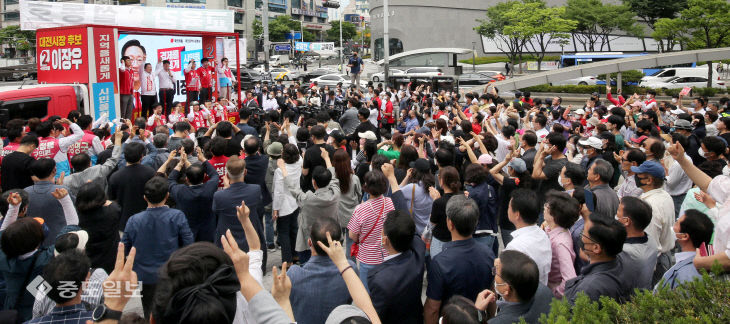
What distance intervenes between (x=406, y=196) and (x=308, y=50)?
2393 inches

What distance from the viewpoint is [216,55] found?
51.2 feet

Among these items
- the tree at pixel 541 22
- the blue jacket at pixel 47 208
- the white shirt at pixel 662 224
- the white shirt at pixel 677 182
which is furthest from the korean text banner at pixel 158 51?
the tree at pixel 541 22

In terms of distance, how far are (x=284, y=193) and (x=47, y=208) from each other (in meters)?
2.36

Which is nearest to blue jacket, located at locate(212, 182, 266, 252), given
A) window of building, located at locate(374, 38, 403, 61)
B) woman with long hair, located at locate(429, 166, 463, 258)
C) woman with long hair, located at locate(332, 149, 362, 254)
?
woman with long hair, located at locate(332, 149, 362, 254)

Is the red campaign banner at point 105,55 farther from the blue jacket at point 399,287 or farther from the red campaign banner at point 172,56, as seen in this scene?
the blue jacket at point 399,287

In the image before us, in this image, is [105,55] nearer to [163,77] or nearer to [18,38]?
[163,77]

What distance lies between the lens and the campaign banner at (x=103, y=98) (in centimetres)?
1137

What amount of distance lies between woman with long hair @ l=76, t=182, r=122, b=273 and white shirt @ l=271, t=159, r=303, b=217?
6.07 feet

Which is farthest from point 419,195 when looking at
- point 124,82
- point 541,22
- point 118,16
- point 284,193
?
point 541,22

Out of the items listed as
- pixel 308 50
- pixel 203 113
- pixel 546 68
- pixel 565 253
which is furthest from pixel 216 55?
pixel 308 50

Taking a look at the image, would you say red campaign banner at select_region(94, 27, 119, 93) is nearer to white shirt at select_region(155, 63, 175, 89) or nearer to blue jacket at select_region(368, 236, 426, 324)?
white shirt at select_region(155, 63, 175, 89)

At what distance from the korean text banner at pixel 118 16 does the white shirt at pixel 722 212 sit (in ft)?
48.2

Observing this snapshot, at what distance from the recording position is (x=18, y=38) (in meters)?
52.7

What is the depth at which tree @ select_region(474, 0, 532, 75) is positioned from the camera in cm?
4412
